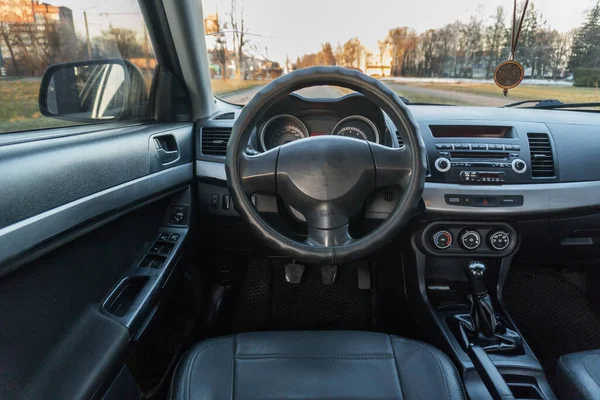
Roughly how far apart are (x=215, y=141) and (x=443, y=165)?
103 cm

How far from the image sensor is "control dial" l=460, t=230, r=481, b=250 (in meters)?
2.06

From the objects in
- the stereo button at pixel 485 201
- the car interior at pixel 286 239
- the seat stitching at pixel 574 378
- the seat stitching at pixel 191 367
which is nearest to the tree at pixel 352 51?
the car interior at pixel 286 239

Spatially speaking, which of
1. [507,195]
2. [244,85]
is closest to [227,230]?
[244,85]

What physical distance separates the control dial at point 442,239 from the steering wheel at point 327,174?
657 millimetres

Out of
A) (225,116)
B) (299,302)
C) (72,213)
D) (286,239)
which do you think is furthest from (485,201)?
(72,213)

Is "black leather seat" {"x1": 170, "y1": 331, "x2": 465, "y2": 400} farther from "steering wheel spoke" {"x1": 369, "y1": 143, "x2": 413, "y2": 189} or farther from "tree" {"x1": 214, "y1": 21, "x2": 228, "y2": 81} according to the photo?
"tree" {"x1": 214, "y1": 21, "x2": 228, "y2": 81}

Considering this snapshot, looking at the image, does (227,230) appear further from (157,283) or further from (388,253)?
(388,253)

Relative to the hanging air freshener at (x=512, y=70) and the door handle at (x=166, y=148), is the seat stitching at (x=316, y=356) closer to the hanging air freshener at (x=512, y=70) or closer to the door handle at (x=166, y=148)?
the door handle at (x=166, y=148)

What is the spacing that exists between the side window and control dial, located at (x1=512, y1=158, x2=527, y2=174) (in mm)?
1698

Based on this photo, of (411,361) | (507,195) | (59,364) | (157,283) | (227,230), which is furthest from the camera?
(227,230)

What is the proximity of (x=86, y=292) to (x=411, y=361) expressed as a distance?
1038mm

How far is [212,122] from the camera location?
2.21 meters

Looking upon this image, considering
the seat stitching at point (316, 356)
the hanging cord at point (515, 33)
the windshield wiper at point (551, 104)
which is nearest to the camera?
the seat stitching at point (316, 356)

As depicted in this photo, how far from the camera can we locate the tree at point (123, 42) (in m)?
1.95
